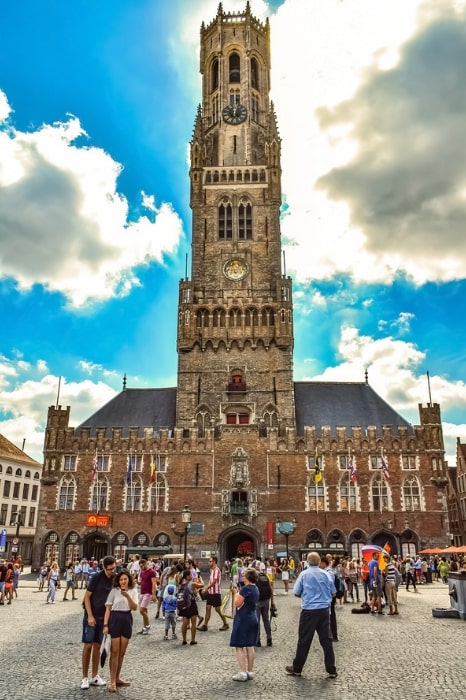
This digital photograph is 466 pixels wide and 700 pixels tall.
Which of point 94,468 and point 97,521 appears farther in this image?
point 94,468

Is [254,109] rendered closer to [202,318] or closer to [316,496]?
[202,318]

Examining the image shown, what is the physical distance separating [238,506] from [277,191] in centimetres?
3092

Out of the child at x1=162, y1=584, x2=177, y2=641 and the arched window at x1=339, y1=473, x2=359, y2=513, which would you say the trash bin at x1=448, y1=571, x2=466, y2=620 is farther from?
the arched window at x1=339, y1=473, x2=359, y2=513

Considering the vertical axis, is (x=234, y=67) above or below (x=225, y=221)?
above

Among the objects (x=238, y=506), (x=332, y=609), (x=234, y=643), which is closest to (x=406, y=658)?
(x=332, y=609)

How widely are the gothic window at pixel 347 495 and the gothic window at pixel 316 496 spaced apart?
1.55 metres

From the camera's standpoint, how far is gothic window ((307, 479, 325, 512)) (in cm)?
4447

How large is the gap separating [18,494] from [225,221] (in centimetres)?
3904

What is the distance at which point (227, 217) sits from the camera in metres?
56.1

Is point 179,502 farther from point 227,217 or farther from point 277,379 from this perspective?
point 227,217

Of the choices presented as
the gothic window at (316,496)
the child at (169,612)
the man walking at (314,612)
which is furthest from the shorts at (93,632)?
the gothic window at (316,496)

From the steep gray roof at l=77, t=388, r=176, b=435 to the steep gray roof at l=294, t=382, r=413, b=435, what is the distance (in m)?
11.7

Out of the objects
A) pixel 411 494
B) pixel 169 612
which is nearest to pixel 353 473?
pixel 411 494

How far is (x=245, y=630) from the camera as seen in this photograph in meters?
9.30
